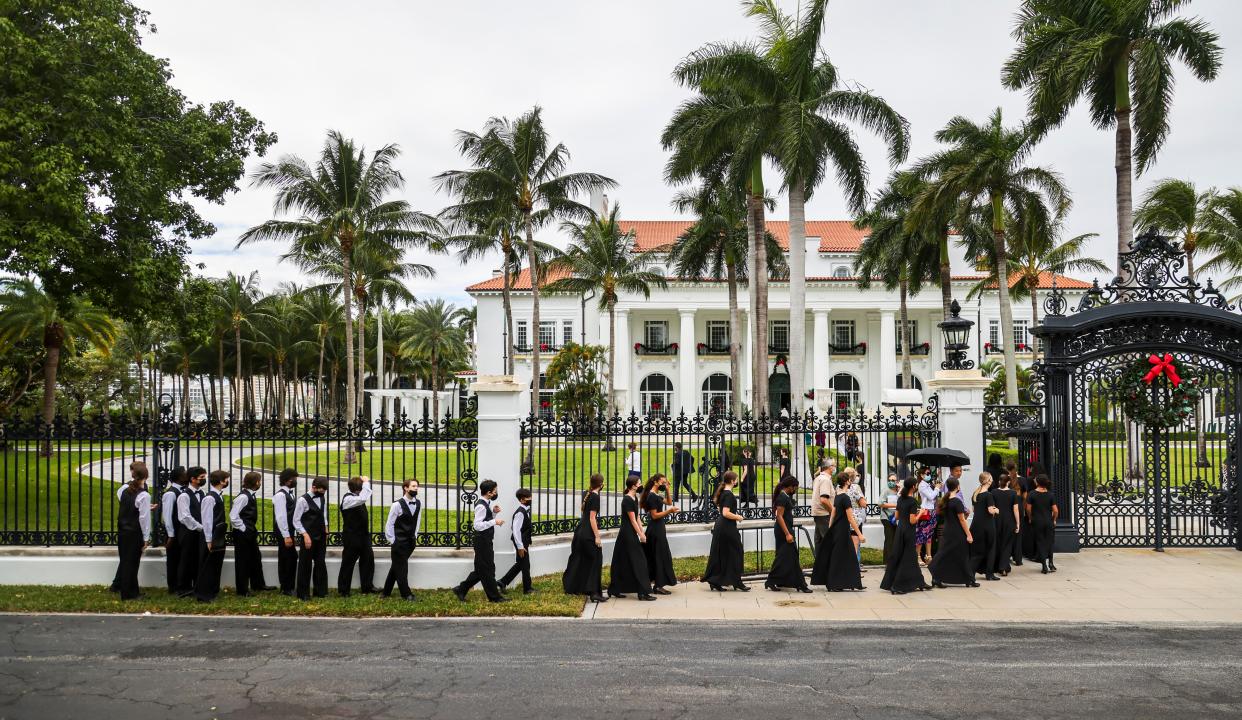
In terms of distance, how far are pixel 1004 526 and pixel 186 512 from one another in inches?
419

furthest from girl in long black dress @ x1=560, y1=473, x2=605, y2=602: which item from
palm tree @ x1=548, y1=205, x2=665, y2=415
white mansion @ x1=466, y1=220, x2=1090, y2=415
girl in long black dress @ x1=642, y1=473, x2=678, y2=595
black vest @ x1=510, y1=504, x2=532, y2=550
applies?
white mansion @ x1=466, y1=220, x2=1090, y2=415

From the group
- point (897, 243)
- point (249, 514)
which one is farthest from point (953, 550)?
point (897, 243)

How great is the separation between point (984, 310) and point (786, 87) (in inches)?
1386

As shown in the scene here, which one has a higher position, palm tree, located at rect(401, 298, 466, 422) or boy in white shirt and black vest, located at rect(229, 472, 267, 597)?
palm tree, located at rect(401, 298, 466, 422)

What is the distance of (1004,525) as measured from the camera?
1215cm

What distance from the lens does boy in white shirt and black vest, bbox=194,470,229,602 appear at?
10.2 m

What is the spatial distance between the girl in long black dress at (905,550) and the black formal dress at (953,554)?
0.61 m

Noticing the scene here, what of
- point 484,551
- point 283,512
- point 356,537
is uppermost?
point 283,512

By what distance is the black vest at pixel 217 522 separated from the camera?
A: 33.4 ft

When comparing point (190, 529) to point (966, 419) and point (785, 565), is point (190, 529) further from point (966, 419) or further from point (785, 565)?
point (966, 419)

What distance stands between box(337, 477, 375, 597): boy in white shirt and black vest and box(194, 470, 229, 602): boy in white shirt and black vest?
4.48ft

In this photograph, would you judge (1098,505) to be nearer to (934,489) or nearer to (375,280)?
(934,489)

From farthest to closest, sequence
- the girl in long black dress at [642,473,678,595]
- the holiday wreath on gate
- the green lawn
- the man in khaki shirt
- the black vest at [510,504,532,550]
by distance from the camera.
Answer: the holiday wreath on gate → the man in khaki shirt → the girl in long black dress at [642,473,678,595] → the black vest at [510,504,532,550] → the green lawn

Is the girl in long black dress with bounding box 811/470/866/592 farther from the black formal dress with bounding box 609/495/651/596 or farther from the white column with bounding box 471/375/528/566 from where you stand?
the white column with bounding box 471/375/528/566
